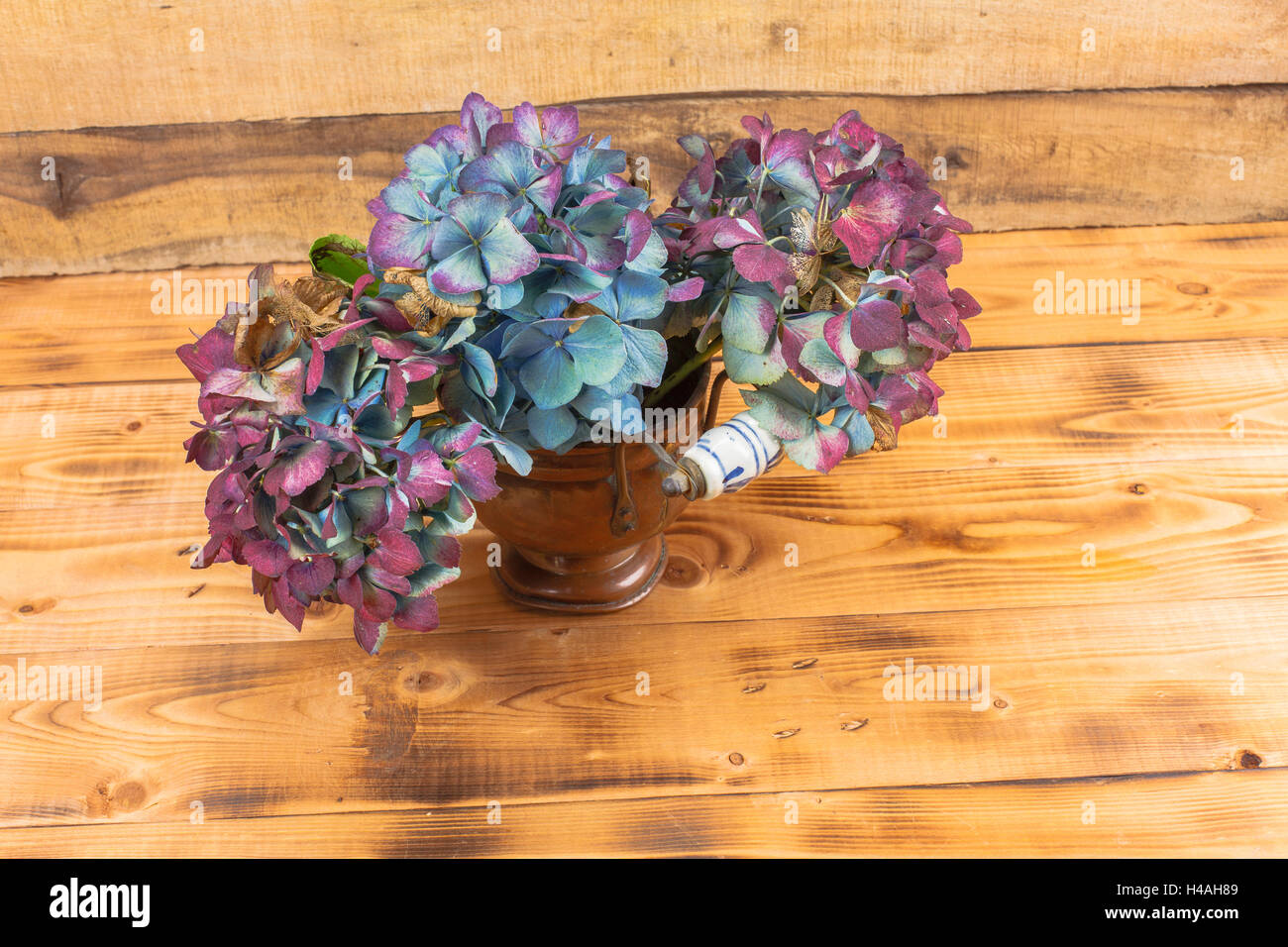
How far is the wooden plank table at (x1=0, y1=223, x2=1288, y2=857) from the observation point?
0.74 m

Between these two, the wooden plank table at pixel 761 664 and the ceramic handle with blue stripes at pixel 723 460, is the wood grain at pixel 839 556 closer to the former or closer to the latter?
the wooden plank table at pixel 761 664

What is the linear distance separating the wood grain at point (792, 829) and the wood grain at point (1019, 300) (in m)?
0.52

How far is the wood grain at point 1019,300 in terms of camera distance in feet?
3.77

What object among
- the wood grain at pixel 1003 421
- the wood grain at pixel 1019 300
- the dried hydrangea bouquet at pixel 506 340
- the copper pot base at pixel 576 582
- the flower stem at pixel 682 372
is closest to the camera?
the dried hydrangea bouquet at pixel 506 340

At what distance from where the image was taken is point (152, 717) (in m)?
0.81

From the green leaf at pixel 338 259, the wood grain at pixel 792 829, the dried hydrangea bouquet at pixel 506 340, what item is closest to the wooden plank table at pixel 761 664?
the wood grain at pixel 792 829

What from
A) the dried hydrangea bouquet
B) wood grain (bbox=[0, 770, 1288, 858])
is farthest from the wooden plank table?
the dried hydrangea bouquet

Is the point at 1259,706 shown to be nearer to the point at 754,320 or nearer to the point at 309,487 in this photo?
the point at 754,320

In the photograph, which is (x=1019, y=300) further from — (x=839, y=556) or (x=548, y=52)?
(x=548, y=52)

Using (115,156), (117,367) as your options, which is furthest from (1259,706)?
(115,156)

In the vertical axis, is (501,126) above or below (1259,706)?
above

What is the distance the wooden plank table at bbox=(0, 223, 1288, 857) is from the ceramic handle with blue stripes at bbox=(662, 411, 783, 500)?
0.67 feet

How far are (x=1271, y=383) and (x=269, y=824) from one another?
966mm

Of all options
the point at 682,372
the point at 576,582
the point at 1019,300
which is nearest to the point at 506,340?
the point at 682,372
